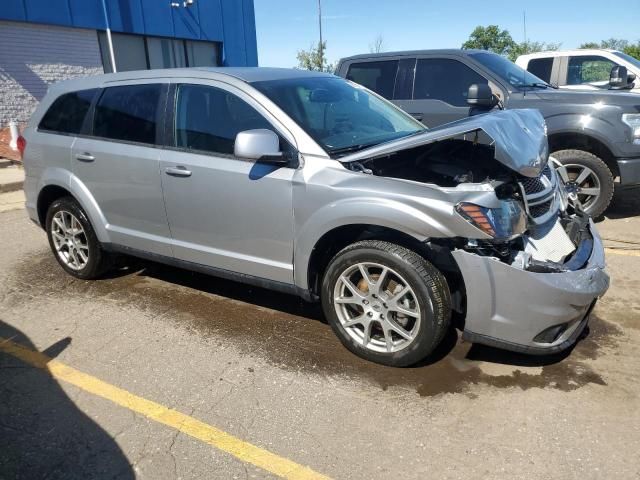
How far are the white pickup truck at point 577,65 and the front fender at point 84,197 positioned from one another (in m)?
7.24

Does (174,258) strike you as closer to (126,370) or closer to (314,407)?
(126,370)

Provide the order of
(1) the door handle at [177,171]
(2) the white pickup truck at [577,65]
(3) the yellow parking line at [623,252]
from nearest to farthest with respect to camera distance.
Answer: (1) the door handle at [177,171] → (3) the yellow parking line at [623,252] → (2) the white pickup truck at [577,65]

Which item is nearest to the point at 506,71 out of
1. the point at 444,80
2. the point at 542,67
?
the point at 444,80

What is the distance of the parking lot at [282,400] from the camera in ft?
8.25

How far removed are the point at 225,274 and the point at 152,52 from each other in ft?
48.6

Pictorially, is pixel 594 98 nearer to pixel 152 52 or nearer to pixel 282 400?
pixel 282 400

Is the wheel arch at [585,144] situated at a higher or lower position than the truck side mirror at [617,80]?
lower

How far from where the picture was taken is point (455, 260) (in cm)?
287

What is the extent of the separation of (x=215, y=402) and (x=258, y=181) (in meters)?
1.40

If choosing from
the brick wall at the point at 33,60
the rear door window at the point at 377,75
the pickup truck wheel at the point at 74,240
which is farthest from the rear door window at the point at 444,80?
the brick wall at the point at 33,60

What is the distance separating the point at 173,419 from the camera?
2855 millimetres

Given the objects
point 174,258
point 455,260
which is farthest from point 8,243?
point 455,260

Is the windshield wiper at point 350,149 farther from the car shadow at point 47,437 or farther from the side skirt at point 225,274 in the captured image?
the car shadow at point 47,437

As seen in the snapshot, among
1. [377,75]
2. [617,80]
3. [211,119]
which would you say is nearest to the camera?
[211,119]
